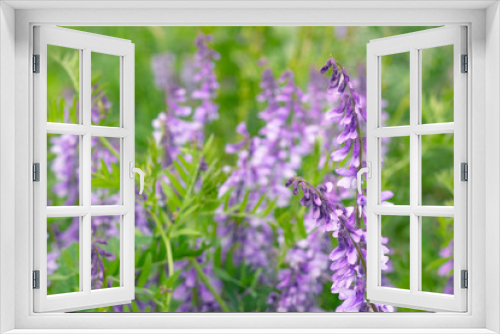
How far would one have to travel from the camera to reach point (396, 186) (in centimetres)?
286

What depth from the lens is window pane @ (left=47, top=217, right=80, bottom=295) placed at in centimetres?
209

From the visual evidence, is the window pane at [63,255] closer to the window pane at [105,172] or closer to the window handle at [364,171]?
the window pane at [105,172]

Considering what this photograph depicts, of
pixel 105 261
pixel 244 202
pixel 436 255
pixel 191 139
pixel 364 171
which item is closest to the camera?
pixel 364 171

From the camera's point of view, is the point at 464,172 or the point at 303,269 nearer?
the point at 464,172

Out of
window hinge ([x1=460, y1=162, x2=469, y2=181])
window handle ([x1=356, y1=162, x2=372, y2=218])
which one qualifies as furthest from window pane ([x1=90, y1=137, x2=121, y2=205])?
window hinge ([x1=460, y1=162, x2=469, y2=181])

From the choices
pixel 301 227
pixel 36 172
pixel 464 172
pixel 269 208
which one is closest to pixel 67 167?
pixel 36 172

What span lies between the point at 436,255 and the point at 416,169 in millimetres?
1047

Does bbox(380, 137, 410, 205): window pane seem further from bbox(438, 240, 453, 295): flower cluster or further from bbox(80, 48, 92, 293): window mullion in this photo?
bbox(80, 48, 92, 293): window mullion

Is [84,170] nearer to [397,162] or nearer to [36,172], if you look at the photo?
[36,172]

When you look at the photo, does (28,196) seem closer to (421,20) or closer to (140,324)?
(140,324)

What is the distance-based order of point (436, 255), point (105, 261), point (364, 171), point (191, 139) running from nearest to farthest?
point (364, 171) < point (105, 261) < point (191, 139) < point (436, 255)

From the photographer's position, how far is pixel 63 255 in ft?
6.86

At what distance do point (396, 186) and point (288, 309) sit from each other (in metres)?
0.90

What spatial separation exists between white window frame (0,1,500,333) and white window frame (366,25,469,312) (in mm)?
32
